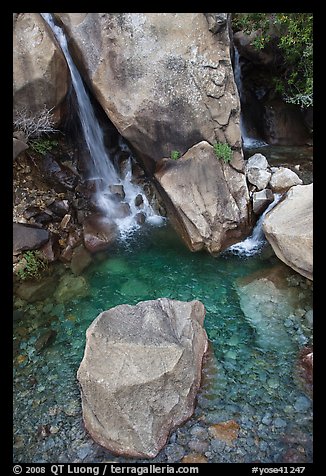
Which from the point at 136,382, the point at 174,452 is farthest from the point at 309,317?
the point at 136,382

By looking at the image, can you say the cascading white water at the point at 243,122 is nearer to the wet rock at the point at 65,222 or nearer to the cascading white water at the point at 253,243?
the cascading white water at the point at 253,243

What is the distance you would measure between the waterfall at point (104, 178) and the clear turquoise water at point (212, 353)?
0.89 meters

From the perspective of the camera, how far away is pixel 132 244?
30.1 ft

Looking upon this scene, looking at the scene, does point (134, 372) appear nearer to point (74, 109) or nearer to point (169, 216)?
point (169, 216)

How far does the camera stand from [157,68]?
8195 mm

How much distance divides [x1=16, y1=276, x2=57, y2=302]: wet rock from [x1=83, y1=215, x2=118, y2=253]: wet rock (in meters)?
1.32

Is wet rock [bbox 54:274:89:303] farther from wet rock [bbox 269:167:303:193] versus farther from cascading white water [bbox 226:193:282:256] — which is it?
wet rock [bbox 269:167:303:193]

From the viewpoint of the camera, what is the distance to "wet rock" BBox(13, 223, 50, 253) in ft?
27.0

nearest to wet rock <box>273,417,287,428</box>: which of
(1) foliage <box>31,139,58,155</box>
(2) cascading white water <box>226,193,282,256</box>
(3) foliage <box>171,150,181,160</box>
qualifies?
(2) cascading white water <box>226,193,282,256</box>

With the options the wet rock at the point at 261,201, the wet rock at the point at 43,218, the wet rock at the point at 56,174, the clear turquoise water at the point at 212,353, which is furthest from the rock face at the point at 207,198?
the wet rock at the point at 43,218

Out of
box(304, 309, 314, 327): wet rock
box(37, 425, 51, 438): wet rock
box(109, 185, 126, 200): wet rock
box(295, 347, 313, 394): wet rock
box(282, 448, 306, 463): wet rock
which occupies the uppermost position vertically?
box(109, 185, 126, 200): wet rock

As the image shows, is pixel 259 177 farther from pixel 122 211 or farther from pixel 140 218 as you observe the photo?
pixel 122 211
